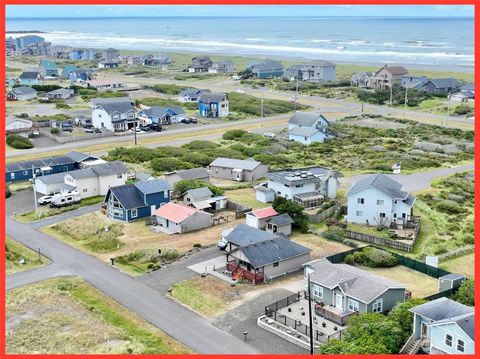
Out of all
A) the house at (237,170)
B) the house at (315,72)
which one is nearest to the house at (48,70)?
the house at (315,72)

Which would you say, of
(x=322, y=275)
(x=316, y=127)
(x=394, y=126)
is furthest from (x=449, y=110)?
(x=322, y=275)

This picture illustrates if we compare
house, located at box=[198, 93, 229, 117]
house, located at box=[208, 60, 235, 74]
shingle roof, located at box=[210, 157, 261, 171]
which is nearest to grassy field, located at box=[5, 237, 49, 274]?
shingle roof, located at box=[210, 157, 261, 171]

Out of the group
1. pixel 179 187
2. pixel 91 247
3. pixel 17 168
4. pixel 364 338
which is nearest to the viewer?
pixel 364 338

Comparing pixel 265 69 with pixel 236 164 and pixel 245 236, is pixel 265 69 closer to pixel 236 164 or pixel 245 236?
pixel 236 164

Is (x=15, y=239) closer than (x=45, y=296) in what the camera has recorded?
No

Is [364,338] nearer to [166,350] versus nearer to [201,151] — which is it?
[166,350]

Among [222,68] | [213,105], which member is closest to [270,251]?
[213,105]

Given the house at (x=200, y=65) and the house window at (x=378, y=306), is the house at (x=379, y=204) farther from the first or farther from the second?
the house at (x=200, y=65)
